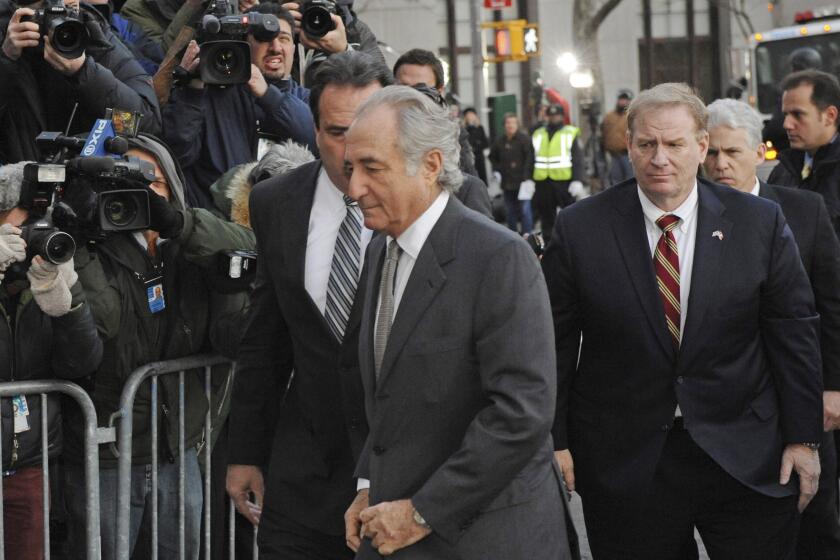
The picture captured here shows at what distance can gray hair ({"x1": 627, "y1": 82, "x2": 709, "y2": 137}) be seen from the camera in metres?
4.80

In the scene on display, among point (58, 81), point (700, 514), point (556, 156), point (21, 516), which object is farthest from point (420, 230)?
point (556, 156)

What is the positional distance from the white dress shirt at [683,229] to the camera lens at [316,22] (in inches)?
88.7

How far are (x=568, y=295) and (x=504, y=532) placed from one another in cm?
143

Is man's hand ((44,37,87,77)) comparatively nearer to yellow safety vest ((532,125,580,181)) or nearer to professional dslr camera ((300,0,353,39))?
professional dslr camera ((300,0,353,39))

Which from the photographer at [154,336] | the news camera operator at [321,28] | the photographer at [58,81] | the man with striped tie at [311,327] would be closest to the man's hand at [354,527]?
the man with striped tie at [311,327]

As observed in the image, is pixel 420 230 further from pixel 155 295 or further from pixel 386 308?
pixel 155 295

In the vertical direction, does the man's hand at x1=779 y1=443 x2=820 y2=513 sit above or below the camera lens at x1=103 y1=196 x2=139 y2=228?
below

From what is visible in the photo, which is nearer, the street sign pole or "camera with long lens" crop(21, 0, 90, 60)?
"camera with long lens" crop(21, 0, 90, 60)

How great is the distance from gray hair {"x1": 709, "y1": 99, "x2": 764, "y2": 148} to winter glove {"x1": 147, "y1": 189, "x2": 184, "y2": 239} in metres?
2.14

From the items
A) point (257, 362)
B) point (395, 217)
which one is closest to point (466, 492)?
point (395, 217)

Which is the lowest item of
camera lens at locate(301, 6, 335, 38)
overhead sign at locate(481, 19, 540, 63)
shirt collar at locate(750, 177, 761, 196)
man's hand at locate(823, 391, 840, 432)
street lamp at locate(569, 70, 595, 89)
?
man's hand at locate(823, 391, 840, 432)

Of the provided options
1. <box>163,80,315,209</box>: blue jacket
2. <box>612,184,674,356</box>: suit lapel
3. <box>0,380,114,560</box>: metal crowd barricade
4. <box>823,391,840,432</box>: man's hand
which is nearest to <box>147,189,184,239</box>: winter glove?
<box>0,380,114,560</box>: metal crowd barricade

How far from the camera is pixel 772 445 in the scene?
188 inches

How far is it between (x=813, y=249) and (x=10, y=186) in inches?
114
